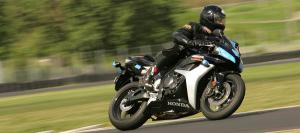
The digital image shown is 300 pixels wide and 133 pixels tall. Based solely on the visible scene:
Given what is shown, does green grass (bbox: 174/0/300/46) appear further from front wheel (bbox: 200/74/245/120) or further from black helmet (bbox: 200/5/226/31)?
front wheel (bbox: 200/74/245/120)

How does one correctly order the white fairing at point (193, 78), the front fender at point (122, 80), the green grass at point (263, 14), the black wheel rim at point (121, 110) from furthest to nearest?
the green grass at point (263, 14)
the front fender at point (122, 80)
the black wheel rim at point (121, 110)
the white fairing at point (193, 78)

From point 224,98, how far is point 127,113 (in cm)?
158

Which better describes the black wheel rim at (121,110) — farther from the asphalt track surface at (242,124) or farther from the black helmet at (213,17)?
the black helmet at (213,17)

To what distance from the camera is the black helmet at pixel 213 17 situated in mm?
9172

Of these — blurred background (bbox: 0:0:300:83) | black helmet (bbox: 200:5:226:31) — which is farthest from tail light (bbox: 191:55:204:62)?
blurred background (bbox: 0:0:300:83)

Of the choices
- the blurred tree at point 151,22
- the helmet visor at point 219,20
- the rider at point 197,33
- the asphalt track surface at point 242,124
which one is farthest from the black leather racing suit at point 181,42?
the blurred tree at point 151,22

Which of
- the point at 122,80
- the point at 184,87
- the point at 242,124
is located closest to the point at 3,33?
the point at 122,80

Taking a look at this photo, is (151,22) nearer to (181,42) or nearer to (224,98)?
(181,42)

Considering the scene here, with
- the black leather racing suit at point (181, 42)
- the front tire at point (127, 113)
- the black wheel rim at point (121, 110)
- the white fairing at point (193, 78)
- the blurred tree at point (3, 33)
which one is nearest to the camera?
the white fairing at point (193, 78)

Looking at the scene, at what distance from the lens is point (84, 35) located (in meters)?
40.9

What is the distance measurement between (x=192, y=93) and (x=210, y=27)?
934 mm

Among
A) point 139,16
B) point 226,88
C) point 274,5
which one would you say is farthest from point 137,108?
point 274,5

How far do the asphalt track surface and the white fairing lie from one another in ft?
1.25

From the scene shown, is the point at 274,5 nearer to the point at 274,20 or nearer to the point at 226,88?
the point at 274,20
